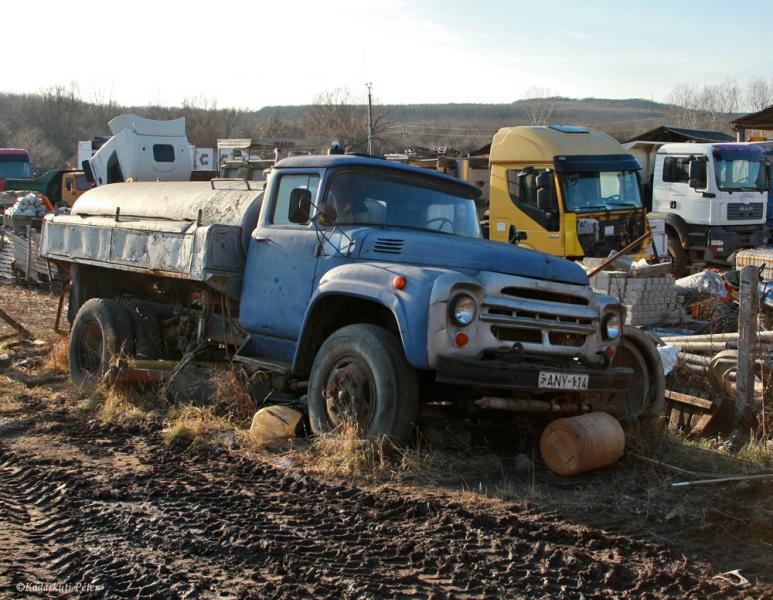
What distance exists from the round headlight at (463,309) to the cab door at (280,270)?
66.3 inches

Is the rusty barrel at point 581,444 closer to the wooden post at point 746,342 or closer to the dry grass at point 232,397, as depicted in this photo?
the wooden post at point 746,342

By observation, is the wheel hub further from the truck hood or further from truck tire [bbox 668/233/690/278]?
truck tire [bbox 668/233/690/278]

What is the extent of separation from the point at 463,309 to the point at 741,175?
16.6 m

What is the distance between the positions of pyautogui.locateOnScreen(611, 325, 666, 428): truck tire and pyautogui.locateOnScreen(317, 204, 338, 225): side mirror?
2.38 meters

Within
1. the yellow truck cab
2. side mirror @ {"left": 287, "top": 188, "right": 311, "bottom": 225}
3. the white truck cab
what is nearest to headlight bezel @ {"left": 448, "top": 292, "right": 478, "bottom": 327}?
side mirror @ {"left": 287, "top": 188, "right": 311, "bottom": 225}

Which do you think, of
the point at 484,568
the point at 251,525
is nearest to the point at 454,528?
the point at 484,568

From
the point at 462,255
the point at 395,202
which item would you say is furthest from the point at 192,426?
the point at 462,255

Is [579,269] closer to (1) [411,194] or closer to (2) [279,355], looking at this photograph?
(1) [411,194]

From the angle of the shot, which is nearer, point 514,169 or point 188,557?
point 188,557

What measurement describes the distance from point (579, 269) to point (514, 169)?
10.4m

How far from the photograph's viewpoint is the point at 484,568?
448cm

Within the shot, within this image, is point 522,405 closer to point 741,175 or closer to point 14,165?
point 741,175

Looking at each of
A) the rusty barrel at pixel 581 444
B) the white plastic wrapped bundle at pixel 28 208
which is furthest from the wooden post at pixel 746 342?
the white plastic wrapped bundle at pixel 28 208

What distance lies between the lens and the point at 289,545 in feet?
15.7
